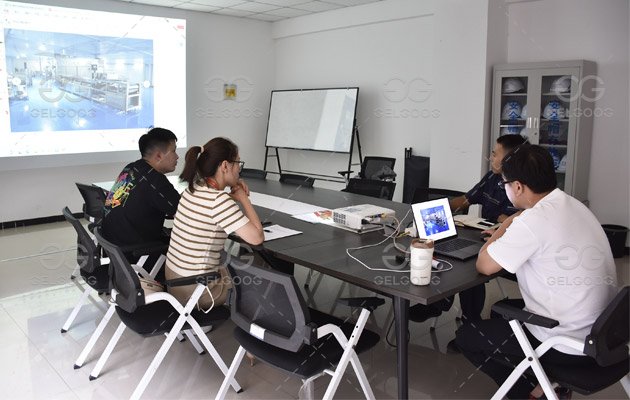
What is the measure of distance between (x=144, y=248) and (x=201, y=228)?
0.55 metres

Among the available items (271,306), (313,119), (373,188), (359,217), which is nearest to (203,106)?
(313,119)

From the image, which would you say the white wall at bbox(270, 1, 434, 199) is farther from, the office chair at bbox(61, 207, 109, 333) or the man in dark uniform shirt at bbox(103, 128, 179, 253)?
the office chair at bbox(61, 207, 109, 333)

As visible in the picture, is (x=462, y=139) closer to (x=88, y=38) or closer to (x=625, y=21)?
(x=625, y=21)

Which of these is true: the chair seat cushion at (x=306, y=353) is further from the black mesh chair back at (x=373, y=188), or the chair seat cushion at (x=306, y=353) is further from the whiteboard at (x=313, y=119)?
the whiteboard at (x=313, y=119)

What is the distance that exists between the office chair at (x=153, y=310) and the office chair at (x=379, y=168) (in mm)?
3608

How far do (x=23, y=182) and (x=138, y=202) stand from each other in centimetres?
401

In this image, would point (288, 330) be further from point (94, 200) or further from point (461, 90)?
point (461, 90)

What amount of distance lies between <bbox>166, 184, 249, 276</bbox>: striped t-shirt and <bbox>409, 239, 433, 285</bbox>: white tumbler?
856 millimetres

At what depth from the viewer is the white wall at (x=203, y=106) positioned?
634cm

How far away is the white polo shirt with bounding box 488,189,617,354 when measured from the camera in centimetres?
206

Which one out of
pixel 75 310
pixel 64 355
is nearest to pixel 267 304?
pixel 64 355

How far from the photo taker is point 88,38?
6266 mm

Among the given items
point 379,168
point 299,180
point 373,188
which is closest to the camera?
point 373,188

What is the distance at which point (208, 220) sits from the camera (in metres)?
2.60
